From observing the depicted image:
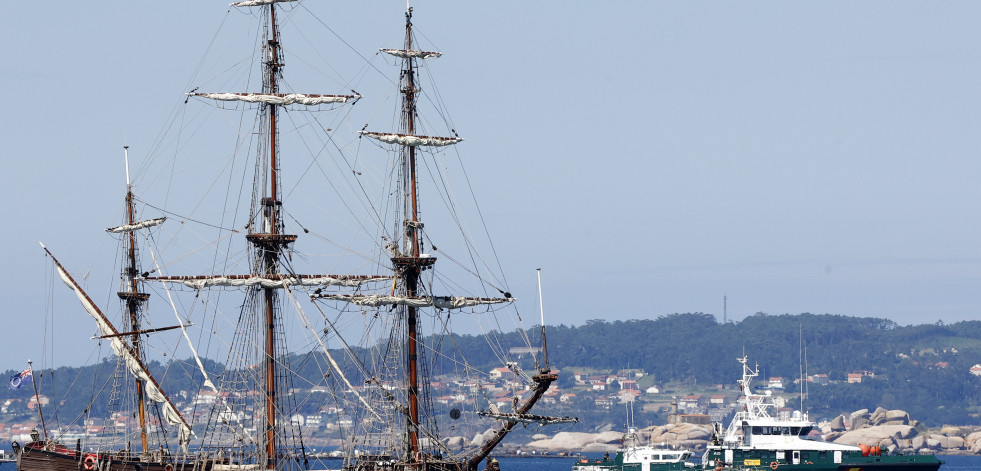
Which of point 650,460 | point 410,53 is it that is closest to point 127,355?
point 410,53

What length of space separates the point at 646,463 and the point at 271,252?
190 ft

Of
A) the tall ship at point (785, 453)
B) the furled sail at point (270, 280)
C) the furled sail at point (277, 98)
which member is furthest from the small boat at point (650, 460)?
the furled sail at point (277, 98)

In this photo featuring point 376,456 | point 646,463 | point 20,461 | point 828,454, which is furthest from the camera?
point 646,463

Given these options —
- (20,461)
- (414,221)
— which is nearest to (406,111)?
(414,221)

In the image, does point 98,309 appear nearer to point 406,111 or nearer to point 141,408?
point 141,408

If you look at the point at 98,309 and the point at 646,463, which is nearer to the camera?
the point at 98,309

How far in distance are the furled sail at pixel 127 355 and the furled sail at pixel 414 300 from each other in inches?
609

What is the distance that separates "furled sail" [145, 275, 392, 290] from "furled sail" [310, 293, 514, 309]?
0.89 m

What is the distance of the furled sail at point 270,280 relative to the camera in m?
96.9

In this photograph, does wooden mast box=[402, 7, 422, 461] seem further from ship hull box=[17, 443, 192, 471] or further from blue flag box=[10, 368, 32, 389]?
blue flag box=[10, 368, 32, 389]

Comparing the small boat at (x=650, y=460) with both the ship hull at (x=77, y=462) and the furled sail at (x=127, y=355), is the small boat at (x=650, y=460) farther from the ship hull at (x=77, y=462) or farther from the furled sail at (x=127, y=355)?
the ship hull at (x=77, y=462)

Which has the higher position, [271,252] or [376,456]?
[271,252]

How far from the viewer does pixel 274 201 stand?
318ft

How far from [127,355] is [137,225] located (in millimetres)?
8710
